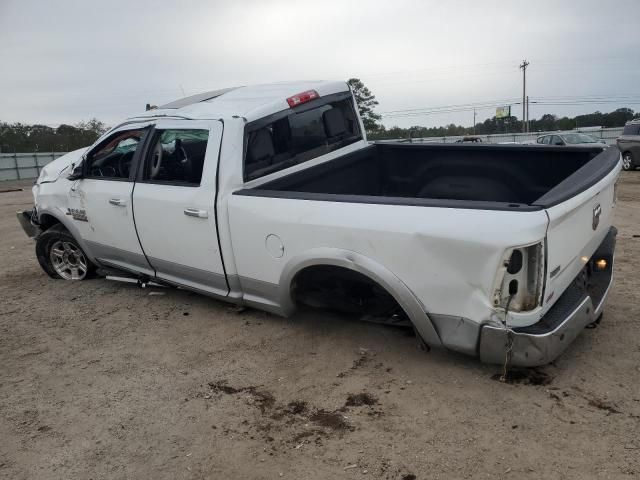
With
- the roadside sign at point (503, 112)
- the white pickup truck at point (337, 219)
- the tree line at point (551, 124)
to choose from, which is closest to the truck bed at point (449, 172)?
the white pickup truck at point (337, 219)

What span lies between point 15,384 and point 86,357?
1.60ft

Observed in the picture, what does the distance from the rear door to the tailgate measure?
230cm

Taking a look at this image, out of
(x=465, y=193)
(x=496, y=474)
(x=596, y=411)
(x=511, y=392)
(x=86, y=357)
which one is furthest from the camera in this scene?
(x=465, y=193)

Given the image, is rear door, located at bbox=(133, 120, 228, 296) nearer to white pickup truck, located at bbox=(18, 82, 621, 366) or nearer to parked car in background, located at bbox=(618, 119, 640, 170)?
white pickup truck, located at bbox=(18, 82, 621, 366)

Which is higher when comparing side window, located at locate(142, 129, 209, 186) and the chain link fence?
side window, located at locate(142, 129, 209, 186)

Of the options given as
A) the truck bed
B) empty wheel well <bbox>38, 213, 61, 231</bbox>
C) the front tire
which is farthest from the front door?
the truck bed

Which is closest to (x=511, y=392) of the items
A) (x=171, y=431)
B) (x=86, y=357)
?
(x=171, y=431)

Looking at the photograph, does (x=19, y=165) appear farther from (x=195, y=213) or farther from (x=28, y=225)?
Result: (x=195, y=213)

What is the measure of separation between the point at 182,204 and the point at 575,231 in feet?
9.00

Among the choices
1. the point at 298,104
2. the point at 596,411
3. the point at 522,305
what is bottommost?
the point at 596,411

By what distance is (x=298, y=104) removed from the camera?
4.43 m

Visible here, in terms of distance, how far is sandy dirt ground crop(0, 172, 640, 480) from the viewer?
101 inches

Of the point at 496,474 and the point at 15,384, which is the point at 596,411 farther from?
the point at 15,384

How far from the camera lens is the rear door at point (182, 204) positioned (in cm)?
396
